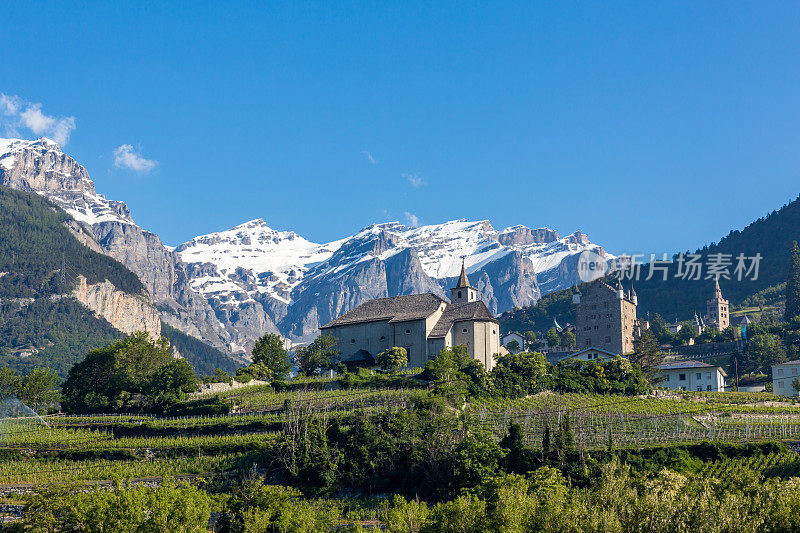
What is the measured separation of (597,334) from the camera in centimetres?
13362

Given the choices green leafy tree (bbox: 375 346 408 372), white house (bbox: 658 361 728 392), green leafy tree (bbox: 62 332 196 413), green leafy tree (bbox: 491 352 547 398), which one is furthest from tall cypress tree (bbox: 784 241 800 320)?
green leafy tree (bbox: 62 332 196 413)

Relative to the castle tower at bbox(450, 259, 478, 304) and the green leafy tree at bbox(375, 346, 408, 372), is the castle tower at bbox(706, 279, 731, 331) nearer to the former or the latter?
the castle tower at bbox(450, 259, 478, 304)

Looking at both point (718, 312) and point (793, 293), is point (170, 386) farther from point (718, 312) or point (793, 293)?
point (718, 312)

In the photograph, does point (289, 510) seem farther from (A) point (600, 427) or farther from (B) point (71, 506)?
(A) point (600, 427)

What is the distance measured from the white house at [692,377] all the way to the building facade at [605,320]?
3429cm

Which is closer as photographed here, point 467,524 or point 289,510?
point 467,524

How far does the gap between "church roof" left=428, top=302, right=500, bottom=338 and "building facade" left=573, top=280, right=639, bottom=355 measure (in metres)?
44.7

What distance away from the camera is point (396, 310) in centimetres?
9681

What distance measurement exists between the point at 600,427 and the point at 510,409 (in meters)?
10.4

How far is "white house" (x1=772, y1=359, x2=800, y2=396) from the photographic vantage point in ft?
308

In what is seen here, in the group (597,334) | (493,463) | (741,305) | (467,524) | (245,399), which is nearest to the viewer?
(467,524)

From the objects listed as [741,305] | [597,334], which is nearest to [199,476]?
[597,334]

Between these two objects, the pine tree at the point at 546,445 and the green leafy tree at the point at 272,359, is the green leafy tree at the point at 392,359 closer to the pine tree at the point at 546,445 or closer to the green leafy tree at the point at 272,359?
the green leafy tree at the point at 272,359

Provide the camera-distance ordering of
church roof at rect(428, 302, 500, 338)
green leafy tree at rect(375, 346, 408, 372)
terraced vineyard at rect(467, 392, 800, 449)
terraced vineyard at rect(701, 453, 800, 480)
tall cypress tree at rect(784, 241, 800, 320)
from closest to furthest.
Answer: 1. terraced vineyard at rect(701, 453, 800, 480)
2. terraced vineyard at rect(467, 392, 800, 449)
3. green leafy tree at rect(375, 346, 408, 372)
4. church roof at rect(428, 302, 500, 338)
5. tall cypress tree at rect(784, 241, 800, 320)
